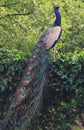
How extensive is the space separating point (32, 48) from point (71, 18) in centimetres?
188

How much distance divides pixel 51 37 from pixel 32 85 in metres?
0.89

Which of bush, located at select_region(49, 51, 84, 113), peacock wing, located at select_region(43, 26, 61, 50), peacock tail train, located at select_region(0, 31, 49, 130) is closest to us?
peacock tail train, located at select_region(0, 31, 49, 130)

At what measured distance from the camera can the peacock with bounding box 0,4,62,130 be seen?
532 cm

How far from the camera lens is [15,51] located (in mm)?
5840

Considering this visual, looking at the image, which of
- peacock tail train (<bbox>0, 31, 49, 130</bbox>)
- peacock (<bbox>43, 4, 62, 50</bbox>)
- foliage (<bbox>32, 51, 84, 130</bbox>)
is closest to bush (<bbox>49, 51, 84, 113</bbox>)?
foliage (<bbox>32, 51, 84, 130</bbox>)

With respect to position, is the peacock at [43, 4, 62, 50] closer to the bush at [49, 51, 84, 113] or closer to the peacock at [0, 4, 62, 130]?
the peacock at [0, 4, 62, 130]

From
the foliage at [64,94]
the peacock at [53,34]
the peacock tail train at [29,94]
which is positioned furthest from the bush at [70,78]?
the peacock at [53,34]

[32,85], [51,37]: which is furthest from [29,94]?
[51,37]

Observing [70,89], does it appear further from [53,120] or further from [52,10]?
[52,10]

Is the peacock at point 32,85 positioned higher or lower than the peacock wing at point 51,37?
lower

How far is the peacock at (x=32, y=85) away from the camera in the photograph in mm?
5324

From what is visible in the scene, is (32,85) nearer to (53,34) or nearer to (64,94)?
(64,94)

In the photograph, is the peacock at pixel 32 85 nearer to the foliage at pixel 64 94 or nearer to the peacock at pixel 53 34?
the peacock at pixel 53 34

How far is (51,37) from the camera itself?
5934mm
